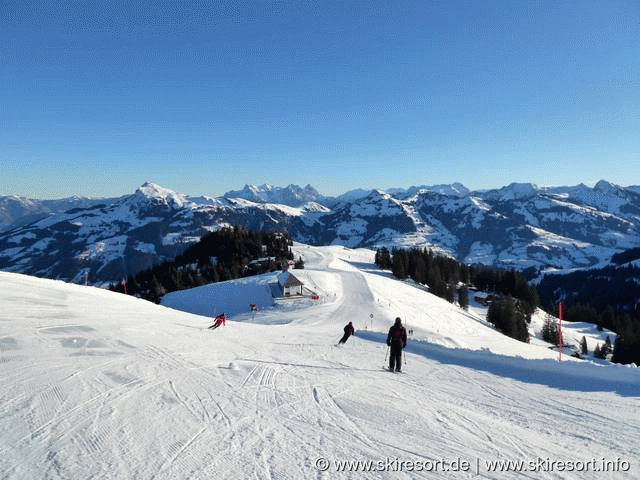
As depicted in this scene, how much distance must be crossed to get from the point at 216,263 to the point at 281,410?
105 m

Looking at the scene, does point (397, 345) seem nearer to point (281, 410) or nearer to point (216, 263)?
point (281, 410)

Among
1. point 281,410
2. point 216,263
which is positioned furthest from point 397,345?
point 216,263

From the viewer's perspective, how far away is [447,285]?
9038 centimetres

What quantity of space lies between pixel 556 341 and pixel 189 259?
98.0 m

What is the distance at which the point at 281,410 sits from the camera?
8.50m

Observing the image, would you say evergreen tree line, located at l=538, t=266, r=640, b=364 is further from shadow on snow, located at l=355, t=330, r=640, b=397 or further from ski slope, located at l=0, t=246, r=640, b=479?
ski slope, located at l=0, t=246, r=640, b=479

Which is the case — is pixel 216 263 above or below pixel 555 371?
below

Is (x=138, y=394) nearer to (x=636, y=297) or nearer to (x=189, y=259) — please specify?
(x=189, y=259)

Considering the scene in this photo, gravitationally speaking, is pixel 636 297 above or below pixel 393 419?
below

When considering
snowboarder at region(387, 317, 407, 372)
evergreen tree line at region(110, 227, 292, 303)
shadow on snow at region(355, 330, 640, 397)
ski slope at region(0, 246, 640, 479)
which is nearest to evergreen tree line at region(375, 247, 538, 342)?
evergreen tree line at region(110, 227, 292, 303)

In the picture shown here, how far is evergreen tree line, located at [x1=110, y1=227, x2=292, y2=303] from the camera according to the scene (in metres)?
93.6

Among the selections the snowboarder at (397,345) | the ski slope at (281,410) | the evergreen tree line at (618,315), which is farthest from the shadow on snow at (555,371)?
the evergreen tree line at (618,315)

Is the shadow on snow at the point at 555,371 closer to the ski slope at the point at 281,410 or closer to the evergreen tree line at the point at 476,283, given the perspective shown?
the ski slope at the point at 281,410

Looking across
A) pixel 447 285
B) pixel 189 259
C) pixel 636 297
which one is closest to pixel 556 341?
pixel 447 285
